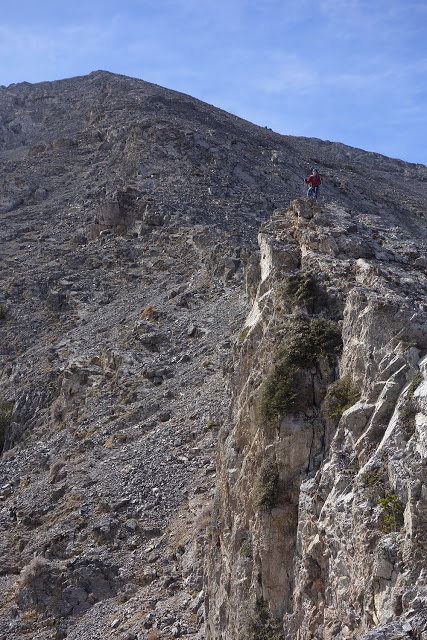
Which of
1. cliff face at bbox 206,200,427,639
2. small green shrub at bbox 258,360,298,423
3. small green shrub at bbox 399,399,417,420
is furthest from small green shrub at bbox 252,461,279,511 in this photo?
small green shrub at bbox 399,399,417,420

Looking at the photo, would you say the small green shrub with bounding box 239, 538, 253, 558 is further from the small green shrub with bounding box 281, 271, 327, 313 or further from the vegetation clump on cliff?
the small green shrub with bounding box 281, 271, 327, 313

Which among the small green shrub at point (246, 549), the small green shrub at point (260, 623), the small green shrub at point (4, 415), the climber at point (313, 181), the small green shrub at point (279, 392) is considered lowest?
the small green shrub at point (4, 415)

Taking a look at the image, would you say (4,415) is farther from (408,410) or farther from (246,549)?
(408,410)

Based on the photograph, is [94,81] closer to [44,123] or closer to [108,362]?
[44,123]

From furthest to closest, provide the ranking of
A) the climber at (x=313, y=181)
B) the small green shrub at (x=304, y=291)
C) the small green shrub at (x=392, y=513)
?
the climber at (x=313, y=181)
the small green shrub at (x=304, y=291)
the small green shrub at (x=392, y=513)

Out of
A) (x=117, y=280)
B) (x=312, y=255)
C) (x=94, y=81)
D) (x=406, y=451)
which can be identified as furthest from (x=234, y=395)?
(x=94, y=81)

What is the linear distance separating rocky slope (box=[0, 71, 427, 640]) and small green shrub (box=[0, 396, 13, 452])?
102 millimetres

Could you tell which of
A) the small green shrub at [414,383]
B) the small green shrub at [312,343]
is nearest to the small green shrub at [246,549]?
the small green shrub at [312,343]

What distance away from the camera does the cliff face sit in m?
6.75

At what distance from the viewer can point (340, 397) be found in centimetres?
869

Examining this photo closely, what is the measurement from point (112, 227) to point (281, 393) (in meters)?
33.1

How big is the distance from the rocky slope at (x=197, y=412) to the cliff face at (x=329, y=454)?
0.03 m

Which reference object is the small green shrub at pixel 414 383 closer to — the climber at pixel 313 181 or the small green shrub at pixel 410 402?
the small green shrub at pixel 410 402

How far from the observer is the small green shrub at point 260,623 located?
8891 millimetres
